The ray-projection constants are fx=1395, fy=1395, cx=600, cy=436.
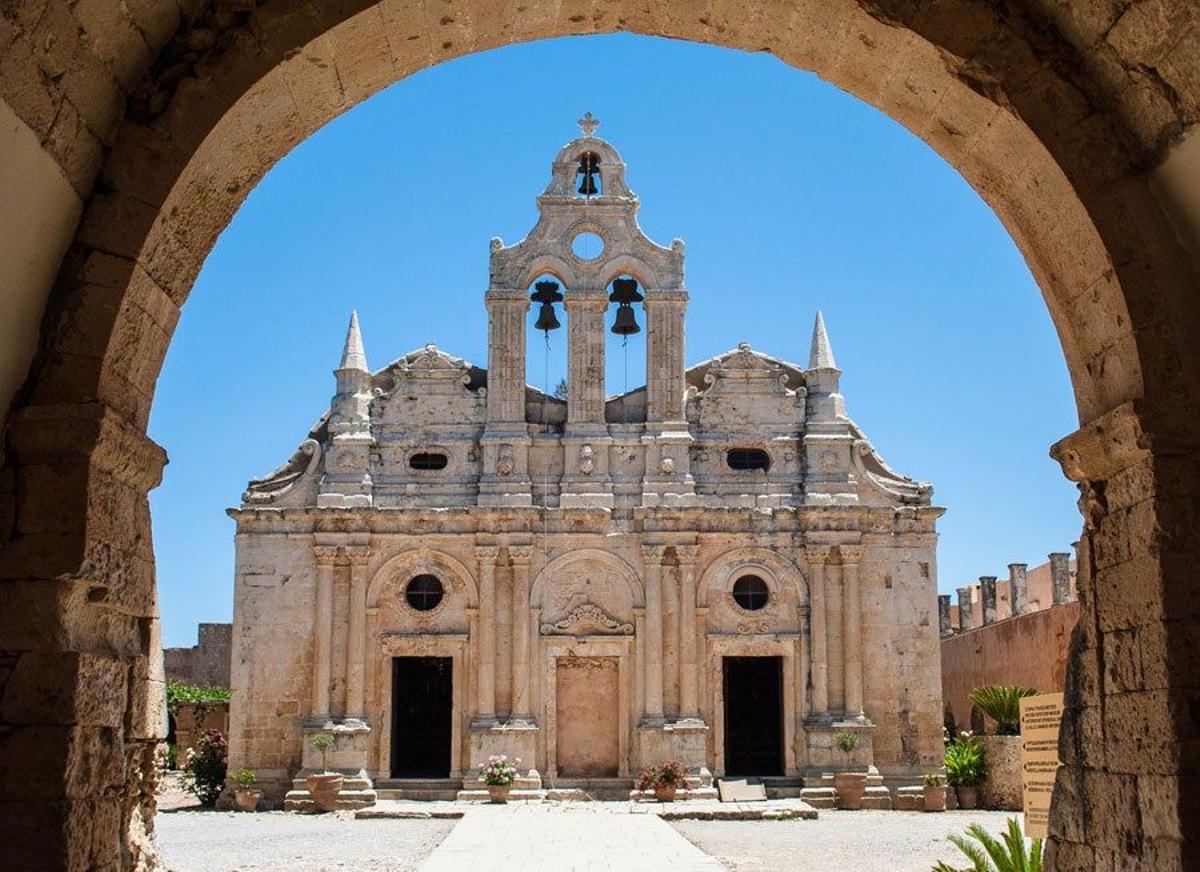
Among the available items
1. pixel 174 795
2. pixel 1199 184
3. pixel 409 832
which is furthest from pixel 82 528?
pixel 174 795

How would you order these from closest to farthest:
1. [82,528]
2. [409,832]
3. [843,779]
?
[82,528] < [409,832] < [843,779]

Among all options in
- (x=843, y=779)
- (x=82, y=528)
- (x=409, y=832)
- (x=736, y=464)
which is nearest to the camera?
(x=82, y=528)

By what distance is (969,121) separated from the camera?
668 cm

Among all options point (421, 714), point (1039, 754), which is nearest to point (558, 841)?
point (421, 714)

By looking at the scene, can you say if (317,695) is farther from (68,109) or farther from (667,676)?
(68,109)

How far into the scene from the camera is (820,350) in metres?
28.9

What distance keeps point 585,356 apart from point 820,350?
491 centimetres

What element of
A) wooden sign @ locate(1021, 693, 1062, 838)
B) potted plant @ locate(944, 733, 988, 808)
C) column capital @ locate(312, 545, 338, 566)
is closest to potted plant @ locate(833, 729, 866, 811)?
potted plant @ locate(944, 733, 988, 808)

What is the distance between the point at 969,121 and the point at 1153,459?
74.2 inches

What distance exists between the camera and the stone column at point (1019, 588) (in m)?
37.3

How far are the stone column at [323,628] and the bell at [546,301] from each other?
6.11 metres

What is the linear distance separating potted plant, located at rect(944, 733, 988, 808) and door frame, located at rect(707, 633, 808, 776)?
2.89 meters

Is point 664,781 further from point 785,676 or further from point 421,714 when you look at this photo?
point 421,714

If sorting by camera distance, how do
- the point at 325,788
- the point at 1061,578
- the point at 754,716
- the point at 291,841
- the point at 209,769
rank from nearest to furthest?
the point at 291,841, the point at 325,788, the point at 209,769, the point at 754,716, the point at 1061,578
